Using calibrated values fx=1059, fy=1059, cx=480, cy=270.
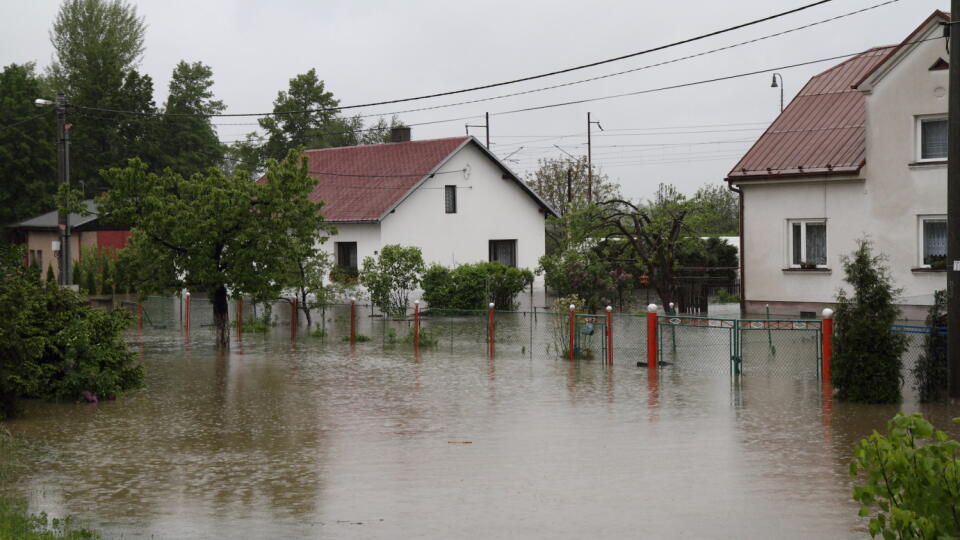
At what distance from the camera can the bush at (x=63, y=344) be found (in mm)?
16344

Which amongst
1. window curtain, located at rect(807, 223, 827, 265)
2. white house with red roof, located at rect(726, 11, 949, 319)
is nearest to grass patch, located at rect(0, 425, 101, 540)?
white house with red roof, located at rect(726, 11, 949, 319)

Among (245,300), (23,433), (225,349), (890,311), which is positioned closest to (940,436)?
(890,311)

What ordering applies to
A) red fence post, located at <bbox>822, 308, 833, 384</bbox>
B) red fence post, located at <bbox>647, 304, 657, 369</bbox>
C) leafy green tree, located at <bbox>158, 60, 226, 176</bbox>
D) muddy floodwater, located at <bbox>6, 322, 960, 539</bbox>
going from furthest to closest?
leafy green tree, located at <bbox>158, 60, 226, 176</bbox> < red fence post, located at <bbox>647, 304, 657, 369</bbox> < red fence post, located at <bbox>822, 308, 833, 384</bbox> < muddy floodwater, located at <bbox>6, 322, 960, 539</bbox>

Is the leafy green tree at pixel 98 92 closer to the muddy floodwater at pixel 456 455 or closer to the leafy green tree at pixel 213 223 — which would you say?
the leafy green tree at pixel 213 223

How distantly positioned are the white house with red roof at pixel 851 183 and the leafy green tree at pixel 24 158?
44.5m

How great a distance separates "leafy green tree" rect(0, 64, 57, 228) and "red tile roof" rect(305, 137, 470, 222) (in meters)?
23.2

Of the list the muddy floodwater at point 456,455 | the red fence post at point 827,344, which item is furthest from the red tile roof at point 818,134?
the red fence post at point 827,344

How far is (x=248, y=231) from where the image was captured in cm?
2350

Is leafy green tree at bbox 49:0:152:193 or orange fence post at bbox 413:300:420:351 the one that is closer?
orange fence post at bbox 413:300:420:351

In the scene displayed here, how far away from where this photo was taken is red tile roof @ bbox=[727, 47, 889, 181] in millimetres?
26219

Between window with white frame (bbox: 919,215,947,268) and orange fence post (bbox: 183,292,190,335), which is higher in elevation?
window with white frame (bbox: 919,215,947,268)

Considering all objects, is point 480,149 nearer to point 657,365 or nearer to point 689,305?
point 689,305

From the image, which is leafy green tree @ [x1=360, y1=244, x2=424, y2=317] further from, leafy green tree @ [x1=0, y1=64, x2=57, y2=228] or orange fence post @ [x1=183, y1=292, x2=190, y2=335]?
leafy green tree @ [x1=0, y1=64, x2=57, y2=228]

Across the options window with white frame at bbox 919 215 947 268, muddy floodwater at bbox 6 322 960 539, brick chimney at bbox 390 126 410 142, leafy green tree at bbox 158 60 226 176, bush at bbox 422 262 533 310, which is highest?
leafy green tree at bbox 158 60 226 176
